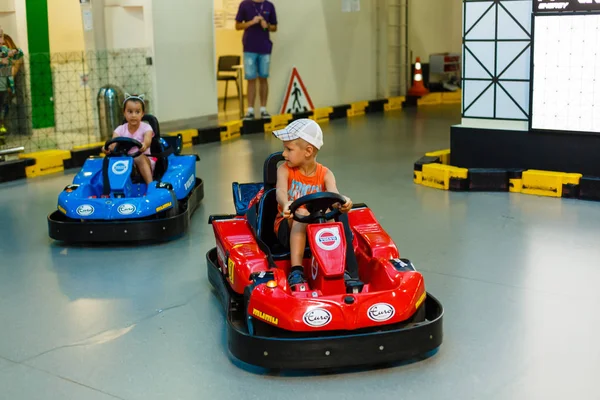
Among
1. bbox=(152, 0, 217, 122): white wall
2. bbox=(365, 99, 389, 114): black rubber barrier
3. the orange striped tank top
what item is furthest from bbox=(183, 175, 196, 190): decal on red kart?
bbox=(365, 99, 389, 114): black rubber barrier

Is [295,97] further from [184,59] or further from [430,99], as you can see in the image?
[430,99]

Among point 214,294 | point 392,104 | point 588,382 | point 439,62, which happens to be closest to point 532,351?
point 588,382

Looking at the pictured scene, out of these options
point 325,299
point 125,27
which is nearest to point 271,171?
point 325,299

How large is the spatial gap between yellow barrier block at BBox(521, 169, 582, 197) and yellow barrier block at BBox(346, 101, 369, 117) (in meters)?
4.88

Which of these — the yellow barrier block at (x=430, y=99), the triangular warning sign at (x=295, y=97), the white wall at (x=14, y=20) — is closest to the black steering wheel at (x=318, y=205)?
the white wall at (x=14, y=20)

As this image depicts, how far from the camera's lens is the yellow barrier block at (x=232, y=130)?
29.3ft

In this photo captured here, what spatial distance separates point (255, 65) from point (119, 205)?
4816 mm

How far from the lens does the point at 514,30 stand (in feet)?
19.9

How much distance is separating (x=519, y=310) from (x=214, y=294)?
53.1 inches

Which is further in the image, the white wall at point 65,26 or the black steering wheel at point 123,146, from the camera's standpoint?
the white wall at point 65,26

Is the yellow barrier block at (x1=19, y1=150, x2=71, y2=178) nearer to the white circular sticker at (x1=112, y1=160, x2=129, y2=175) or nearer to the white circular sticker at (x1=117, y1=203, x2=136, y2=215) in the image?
the white circular sticker at (x1=112, y1=160, x2=129, y2=175)

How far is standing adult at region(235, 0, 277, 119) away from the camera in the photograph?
9.13 metres

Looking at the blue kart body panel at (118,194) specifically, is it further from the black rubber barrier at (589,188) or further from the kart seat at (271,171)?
the black rubber barrier at (589,188)

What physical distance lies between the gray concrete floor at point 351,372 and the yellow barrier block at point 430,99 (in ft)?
18.3
